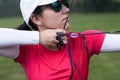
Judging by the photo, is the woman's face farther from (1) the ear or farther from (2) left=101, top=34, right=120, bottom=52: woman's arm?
(2) left=101, top=34, right=120, bottom=52: woman's arm

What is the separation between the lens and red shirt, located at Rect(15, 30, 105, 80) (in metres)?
2.76

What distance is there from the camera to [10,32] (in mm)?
2723

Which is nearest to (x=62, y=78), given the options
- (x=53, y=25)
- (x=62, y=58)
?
(x=62, y=58)

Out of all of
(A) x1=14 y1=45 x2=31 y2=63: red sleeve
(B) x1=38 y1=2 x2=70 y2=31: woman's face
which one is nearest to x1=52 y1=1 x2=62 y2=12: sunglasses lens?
(B) x1=38 y1=2 x2=70 y2=31: woman's face

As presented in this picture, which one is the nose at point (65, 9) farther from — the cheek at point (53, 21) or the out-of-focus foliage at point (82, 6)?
the out-of-focus foliage at point (82, 6)

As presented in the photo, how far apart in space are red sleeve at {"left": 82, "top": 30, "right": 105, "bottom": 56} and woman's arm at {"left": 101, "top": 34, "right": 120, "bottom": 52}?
0.02m

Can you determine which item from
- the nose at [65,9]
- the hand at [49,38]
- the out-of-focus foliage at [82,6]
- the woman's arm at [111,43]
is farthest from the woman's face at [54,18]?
the out-of-focus foliage at [82,6]

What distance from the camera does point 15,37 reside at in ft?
8.93

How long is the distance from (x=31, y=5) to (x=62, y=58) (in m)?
0.35

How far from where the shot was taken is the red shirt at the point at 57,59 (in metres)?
2.76

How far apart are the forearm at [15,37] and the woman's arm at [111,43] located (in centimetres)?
43

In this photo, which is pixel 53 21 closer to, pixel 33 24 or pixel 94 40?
pixel 33 24

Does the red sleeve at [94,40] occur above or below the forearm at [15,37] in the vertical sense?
below

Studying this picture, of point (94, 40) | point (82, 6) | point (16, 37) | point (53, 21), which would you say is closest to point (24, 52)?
point (16, 37)
